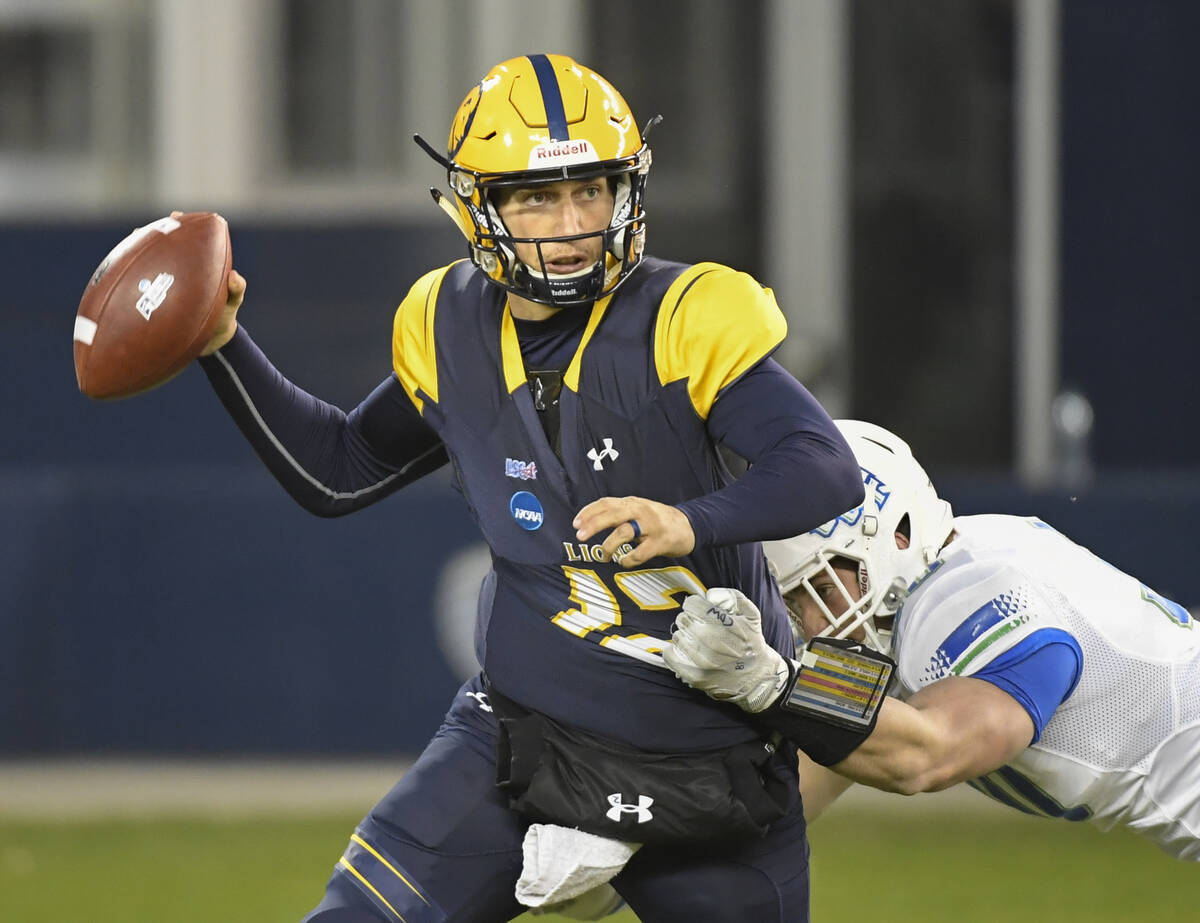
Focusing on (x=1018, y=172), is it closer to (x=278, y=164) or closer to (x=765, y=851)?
(x=278, y=164)

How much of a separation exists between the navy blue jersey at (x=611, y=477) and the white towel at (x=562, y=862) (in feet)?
0.59

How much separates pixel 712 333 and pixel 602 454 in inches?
10.5

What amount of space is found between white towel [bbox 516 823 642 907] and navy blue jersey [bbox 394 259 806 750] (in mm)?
179

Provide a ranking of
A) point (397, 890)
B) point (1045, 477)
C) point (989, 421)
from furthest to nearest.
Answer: point (989, 421) < point (1045, 477) < point (397, 890)

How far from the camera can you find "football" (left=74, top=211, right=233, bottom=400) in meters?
3.17

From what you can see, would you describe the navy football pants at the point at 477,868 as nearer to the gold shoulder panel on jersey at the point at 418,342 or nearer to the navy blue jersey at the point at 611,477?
the navy blue jersey at the point at 611,477

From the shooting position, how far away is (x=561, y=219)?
3.08 m

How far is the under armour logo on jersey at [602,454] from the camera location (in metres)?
3.02

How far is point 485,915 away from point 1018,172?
24.7ft

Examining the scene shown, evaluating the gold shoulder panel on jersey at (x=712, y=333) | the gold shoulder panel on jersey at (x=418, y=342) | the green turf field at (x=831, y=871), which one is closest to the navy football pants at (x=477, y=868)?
the gold shoulder panel on jersey at (x=418, y=342)

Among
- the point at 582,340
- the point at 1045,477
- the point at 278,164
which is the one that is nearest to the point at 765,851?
the point at 582,340

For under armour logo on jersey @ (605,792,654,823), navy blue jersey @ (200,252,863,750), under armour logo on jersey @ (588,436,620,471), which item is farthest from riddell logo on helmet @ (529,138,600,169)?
under armour logo on jersey @ (605,792,654,823)

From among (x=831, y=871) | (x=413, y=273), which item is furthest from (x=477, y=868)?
(x=413, y=273)

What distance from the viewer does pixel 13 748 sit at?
26.1 feet
